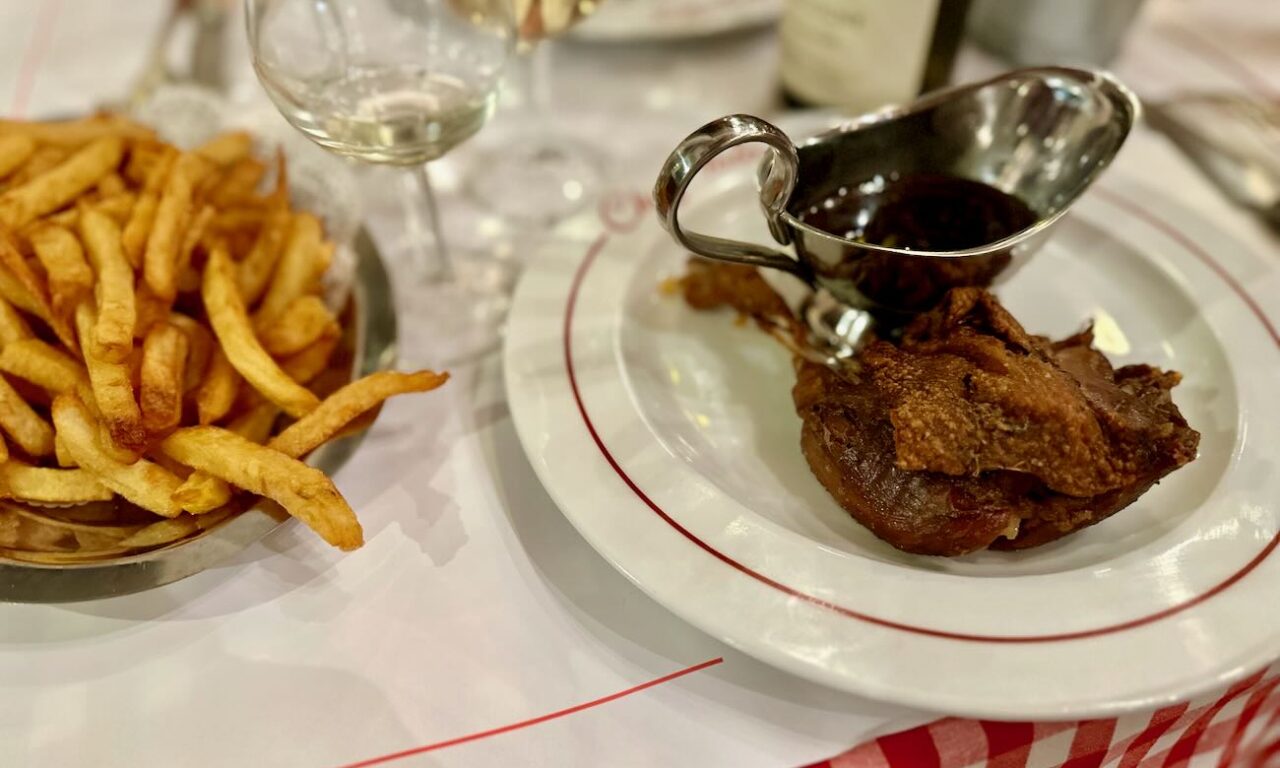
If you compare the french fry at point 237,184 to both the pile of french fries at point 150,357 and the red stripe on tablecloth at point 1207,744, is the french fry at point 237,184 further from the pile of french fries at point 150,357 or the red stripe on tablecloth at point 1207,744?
the red stripe on tablecloth at point 1207,744

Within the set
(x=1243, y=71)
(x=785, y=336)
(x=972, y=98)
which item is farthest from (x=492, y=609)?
(x=1243, y=71)

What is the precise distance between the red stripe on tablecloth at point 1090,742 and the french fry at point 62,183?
61.8 inches

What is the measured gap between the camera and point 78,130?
1427 millimetres

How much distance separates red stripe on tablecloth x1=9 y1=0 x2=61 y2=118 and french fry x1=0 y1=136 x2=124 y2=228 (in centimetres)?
86

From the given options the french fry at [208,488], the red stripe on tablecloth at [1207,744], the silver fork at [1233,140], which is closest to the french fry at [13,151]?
the french fry at [208,488]

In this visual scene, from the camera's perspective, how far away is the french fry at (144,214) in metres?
1.21

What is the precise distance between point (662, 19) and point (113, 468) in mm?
1699

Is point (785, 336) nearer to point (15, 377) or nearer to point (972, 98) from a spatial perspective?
point (972, 98)

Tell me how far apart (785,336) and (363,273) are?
0.75m

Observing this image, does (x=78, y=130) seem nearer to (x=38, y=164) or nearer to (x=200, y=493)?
(x=38, y=164)

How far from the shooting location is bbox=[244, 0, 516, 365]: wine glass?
133 cm

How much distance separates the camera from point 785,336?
4.74 ft

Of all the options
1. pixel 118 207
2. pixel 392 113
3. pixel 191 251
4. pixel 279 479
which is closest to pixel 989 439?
pixel 279 479

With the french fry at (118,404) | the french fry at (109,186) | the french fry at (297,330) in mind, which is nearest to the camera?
the french fry at (118,404)
